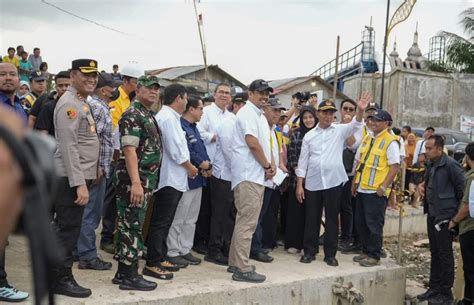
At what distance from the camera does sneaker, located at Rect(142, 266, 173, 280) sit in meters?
5.11

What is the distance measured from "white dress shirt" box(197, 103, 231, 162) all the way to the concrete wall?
1855 centimetres

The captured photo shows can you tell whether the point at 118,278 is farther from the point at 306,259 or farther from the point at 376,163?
the point at 376,163

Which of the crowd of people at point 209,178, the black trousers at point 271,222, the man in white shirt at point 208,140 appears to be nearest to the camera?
the crowd of people at point 209,178

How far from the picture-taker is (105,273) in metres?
5.13

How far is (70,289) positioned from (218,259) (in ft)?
6.88

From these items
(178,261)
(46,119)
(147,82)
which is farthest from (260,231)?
(46,119)

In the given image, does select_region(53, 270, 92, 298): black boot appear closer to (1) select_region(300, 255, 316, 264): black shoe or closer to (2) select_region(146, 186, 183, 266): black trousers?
(2) select_region(146, 186, 183, 266): black trousers

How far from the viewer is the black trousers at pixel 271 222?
275 inches

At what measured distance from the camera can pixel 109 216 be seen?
20.1 ft

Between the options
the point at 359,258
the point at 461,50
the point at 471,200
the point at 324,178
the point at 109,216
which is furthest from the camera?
the point at 461,50

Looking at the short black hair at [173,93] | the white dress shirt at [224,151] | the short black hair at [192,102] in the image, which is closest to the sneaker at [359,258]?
the white dress shirt at [224,151]

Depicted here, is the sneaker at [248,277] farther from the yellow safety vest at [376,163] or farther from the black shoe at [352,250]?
the black shoe at [352,250]

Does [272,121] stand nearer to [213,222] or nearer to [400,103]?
[213,222]

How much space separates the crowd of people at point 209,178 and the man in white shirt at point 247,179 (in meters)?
0.01
